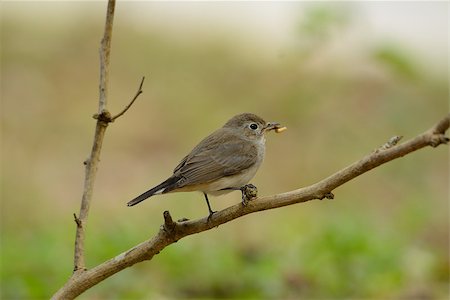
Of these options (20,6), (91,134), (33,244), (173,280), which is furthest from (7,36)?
(173,280)

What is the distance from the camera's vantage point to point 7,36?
10.1m

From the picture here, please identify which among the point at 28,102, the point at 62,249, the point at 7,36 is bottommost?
the point at 62,249

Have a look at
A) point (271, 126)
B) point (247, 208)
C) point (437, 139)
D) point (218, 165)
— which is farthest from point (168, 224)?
point (271, 126)

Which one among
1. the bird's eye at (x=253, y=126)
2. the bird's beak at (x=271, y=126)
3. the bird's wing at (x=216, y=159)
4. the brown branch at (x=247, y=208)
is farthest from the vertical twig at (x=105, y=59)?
the bird's eye at (x=253, y=126)

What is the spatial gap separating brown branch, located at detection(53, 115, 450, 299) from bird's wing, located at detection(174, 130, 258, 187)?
37.7 inches

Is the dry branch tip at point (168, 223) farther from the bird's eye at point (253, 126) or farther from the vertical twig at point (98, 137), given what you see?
the bird's eye at point (253, 126)

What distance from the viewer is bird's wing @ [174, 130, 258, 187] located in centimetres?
434

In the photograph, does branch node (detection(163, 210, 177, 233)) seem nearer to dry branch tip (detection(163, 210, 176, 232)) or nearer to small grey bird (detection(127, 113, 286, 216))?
dry branch tip (detection(163, 210, 176, 232))

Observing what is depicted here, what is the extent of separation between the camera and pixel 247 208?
10.3ft

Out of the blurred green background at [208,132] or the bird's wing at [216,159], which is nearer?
the bird's wing at [216,159]

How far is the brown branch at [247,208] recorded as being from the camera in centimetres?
273

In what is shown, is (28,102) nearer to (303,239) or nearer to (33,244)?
(33,244)

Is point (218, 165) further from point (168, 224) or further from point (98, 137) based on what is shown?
point (168, 224)

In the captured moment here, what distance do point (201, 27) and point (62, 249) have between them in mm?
→ 5359
